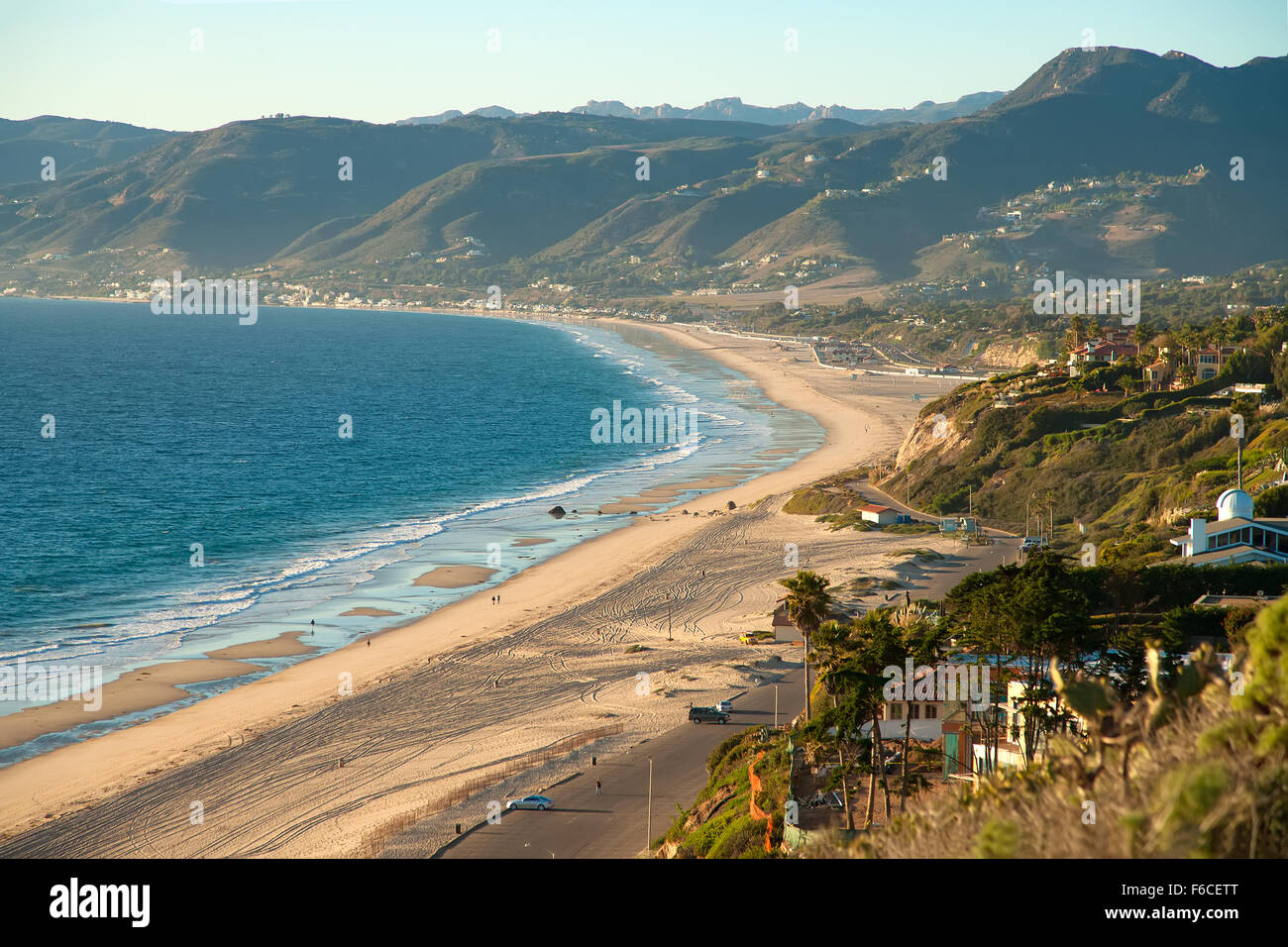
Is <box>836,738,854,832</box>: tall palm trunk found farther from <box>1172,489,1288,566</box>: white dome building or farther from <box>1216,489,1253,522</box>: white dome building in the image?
<box>1216,489,1253,522</box>: white dome building

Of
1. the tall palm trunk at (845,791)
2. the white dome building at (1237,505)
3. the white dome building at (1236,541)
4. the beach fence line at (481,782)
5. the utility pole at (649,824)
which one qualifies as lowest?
the beach fence line at (481,782)

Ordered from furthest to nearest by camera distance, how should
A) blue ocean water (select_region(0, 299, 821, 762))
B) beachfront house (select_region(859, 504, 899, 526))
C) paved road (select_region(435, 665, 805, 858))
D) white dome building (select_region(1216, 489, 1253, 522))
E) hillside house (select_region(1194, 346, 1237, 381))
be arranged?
1. hillside house (select_region(1194, 346, 1237, 381))
2. beachfront house (select_region(859, 504, 899, 526))
3. blue ocean water (select_region(0, 299, 821, 762))
4. white dome building (select_region(1216, 489, 1253, 522))
5. paved road (select_region(435, 665, 805, 858))

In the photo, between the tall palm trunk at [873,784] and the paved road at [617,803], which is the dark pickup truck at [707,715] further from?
the tall palm trunk at [873,784]

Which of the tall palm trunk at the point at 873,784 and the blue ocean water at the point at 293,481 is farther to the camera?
the blue ocean water at the point at 293,481

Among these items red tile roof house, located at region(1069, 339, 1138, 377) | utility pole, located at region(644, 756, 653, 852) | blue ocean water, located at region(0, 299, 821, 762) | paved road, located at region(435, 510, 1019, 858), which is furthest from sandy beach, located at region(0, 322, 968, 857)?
red tile roof house, located at region(1069, 339, 1138, 377)

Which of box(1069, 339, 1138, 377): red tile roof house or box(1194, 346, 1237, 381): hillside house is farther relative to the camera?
box(1069, 339, 1138, 377): red tile roof house

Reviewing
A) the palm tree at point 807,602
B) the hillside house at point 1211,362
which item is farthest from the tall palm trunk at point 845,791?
the hillside house at point 1211,362
